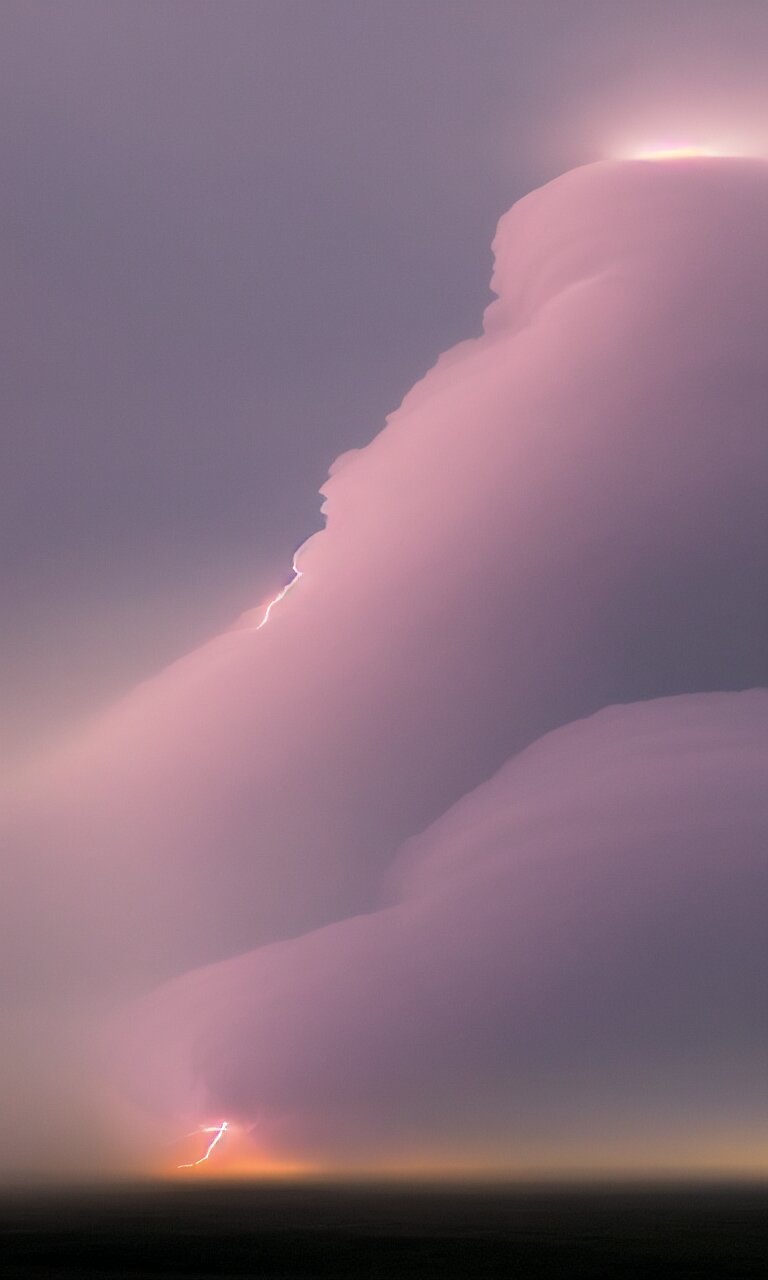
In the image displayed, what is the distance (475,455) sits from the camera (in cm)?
2219

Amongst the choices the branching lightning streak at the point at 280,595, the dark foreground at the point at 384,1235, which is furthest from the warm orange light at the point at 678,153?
the dark foreground at the point at 384,1235

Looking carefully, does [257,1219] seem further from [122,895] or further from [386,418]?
[386,418]

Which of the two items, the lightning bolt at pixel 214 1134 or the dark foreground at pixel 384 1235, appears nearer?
the dark foreground at pixel 384 1235

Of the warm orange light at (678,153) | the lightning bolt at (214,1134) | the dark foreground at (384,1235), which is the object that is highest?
the warm orange light at (678,153)

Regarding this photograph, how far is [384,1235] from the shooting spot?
53.8 ft

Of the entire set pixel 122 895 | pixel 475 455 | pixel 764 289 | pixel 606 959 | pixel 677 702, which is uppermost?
pixel 764 289

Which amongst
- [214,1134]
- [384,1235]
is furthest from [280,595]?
[384,1235]

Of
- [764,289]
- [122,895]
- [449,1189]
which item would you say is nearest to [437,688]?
[122,895]

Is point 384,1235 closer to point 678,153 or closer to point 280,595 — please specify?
point 280,595

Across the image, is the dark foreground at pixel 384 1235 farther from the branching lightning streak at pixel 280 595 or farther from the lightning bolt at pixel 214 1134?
the branching lightning streak at pixel 280 595

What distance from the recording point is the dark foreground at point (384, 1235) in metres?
13.4

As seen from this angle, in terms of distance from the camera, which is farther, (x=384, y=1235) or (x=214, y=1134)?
(x=214, y=1134)

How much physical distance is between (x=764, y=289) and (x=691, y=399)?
2.02 meters

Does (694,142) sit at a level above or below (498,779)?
above
